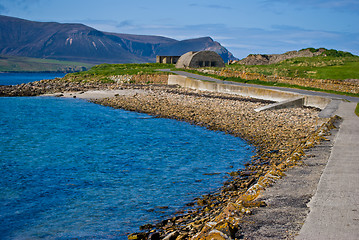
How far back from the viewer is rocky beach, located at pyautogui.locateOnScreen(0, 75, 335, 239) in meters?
7.81

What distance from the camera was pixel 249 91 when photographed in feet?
121

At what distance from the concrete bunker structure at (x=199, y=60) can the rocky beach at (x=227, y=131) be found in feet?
41.3

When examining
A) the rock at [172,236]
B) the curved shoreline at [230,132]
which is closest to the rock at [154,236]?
the curved shoreline at [230,132]

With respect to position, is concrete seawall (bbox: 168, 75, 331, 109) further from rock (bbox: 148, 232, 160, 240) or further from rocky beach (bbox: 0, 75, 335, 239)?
rock (bbox: 148, 232, 160, 240)

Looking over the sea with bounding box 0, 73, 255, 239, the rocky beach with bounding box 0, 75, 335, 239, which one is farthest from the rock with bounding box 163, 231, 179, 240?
the sea with bounding box 0, 73, 255, 239

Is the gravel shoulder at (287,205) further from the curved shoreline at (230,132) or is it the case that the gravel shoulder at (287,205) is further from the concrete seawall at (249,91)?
the concrete seawall at (249,91)

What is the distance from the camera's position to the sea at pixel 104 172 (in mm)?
→ 10734

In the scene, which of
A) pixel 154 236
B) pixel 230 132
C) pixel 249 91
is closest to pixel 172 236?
pixel 154 236

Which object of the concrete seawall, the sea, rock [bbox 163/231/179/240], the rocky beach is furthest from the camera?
the concrete seawall

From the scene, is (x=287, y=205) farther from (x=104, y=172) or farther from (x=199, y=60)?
(x=199, y=60)

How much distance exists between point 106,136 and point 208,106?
10.2m

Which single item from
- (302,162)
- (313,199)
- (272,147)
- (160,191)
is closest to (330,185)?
(313,199)

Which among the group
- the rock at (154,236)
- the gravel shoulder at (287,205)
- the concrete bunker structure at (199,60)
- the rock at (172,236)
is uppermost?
the concrete bunker structure at (199,60)

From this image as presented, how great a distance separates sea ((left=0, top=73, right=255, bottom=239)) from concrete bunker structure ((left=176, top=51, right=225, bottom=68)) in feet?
125
